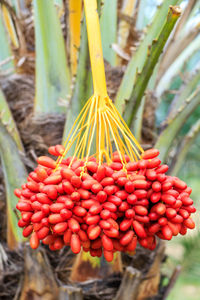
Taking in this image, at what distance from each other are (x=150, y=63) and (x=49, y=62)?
66 cm

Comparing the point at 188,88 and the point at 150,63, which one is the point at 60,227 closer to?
the point at 150,63

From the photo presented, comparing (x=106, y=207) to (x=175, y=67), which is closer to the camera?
(x=106, y=207)

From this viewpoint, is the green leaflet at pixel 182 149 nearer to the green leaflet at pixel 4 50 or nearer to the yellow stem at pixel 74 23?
the yellow stem at pixel 74 23

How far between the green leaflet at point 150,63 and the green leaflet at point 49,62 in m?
0.48

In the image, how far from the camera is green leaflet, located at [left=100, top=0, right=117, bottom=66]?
5.21 ft

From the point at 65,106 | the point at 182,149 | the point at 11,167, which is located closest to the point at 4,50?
the point at 65,106

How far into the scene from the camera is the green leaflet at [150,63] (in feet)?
2.69

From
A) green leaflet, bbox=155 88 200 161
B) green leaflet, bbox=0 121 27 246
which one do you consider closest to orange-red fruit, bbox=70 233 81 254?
green leaflet, bbox=0 121 27 246

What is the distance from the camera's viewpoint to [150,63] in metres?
0.99

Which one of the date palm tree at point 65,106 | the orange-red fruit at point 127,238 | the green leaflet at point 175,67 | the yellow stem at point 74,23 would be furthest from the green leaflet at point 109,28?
the orange-red fruit at point 127,238

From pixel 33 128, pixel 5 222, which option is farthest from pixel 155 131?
pixel 5 222

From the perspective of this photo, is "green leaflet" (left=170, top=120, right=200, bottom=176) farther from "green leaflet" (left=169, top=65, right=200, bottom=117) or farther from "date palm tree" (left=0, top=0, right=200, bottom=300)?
"green leaflet" (left=169, top=65, right=200, bottom=117)

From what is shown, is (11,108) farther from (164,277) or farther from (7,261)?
(164,277)

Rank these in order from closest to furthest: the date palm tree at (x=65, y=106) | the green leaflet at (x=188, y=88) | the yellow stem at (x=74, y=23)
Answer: the date palm tree at (x=65, y=106) → the yellow stem at (x=74, y=23) → the green leaflet at (x=188, y=88)
